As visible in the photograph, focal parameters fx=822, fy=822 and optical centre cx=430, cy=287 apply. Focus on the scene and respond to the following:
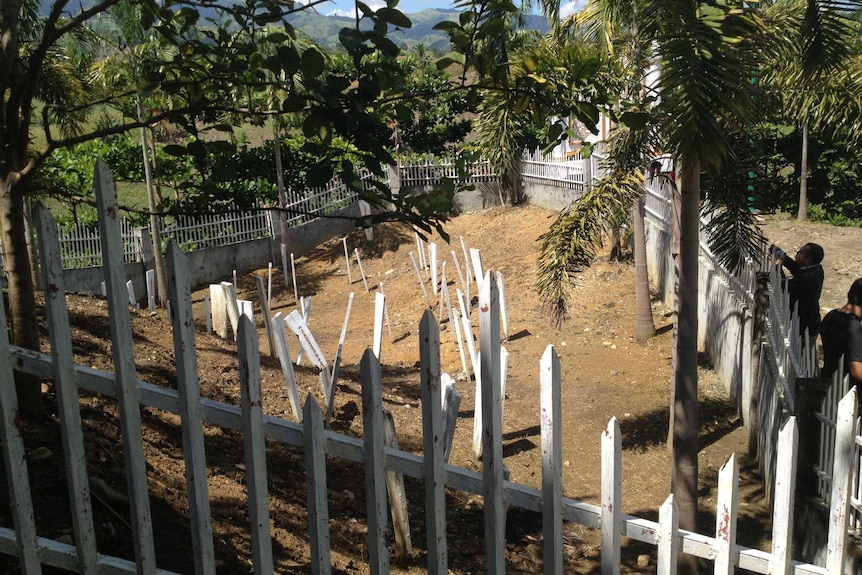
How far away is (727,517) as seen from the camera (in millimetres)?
2787

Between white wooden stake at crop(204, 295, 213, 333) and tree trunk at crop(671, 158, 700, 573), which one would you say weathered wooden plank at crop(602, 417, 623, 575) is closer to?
tree trunk at crop(671, 158, 700, 573)

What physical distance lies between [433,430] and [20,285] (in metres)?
2.11

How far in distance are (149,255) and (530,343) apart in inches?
351

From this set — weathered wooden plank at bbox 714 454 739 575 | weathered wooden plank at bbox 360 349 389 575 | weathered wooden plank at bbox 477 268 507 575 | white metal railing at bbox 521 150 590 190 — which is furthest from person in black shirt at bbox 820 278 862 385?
white metal railing at bbox 521 150 590 190

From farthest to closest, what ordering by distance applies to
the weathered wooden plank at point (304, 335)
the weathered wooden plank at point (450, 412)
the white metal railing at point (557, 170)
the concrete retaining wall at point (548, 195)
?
the concrete retaining wall at point (548, 195), the white metal railing at point (557, 170), the weathered wooden plank at point (304, 335), the weathered wooden plank at point (450, 412)

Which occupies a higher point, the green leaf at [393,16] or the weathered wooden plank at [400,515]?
the green leaf at [393,16]

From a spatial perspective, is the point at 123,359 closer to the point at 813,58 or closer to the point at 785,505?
the point at 785,505

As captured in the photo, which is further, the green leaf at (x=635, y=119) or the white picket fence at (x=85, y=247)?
the white picket fence at (x=85, y=247)

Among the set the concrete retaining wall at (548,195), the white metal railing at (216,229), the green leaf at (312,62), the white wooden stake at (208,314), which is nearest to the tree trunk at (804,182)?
the concrete retaining wall at (548,195)

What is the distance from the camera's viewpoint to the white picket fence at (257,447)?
2475 mm

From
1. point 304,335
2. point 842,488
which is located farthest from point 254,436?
point 304,335

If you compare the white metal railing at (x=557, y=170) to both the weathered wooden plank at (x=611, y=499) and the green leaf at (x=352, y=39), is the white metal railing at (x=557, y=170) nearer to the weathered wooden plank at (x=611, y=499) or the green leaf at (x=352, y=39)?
the green leaf at (x=352, y=39)

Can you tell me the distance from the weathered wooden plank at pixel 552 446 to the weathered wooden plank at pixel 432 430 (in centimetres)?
32

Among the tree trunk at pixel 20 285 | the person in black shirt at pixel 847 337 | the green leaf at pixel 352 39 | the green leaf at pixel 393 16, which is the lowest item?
the person in black shirt at pixel 847 337
